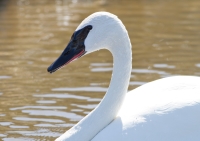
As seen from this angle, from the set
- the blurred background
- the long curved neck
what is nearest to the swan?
the long curved neck

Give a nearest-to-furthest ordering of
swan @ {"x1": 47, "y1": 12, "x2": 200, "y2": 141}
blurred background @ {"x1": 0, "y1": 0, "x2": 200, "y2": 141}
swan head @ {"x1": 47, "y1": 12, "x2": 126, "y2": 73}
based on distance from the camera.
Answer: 1. swan @ {"x1": 47, "y1": 12, "x2": 200, "y2": 141}
2. swan head @ {"x1": 47, "y1": 12, "x2": 126, "y2": 73}
3. blurred background @ {"x1": 0, "y1": 0, "x2": 200, "y2": 141}

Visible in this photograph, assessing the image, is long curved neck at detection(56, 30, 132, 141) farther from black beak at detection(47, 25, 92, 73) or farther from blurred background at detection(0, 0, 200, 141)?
blurred background at detection(0, 0, 200, 141)

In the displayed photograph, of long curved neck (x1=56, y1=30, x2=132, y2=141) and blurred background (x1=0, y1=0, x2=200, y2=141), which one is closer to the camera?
long curved neck (x1=56, y1=30, x2=132, y2=141)

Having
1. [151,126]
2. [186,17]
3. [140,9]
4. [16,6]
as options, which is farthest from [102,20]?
[16,6]

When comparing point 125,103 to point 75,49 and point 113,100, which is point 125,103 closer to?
point 113,100

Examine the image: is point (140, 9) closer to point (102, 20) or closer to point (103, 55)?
point (103, 55)

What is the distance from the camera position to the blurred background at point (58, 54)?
283 inches

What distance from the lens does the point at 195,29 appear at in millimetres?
11695

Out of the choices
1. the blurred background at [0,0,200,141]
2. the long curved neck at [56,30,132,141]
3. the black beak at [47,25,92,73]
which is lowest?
the blurred background at [0,0,200,141]

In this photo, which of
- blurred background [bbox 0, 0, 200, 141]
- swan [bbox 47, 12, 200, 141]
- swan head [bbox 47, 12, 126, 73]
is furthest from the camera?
blurred background [bbox 0, 0, 200, 141]

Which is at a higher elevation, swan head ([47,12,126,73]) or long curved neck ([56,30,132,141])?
swan head ([47,12,126,73])

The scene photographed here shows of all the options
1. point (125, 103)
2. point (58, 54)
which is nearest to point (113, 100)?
point (125, 103)

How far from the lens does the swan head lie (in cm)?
531

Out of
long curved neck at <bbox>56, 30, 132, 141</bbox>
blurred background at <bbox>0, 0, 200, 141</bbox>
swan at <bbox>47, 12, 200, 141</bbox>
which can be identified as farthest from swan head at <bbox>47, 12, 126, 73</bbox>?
blurred background at <bbox>0, 0, 200, 141</bbox>
